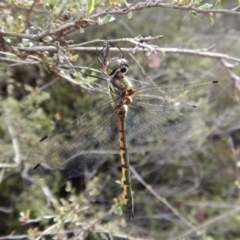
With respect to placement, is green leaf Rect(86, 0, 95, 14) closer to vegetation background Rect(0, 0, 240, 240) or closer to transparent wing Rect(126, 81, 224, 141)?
transparent wing Rect(126, 81, 224, 141)

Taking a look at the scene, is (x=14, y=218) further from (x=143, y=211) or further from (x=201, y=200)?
(x=201, y=200)

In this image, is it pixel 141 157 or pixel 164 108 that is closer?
pixel 164 108

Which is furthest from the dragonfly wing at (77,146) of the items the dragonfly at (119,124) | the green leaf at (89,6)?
the green leaf at (89,6)

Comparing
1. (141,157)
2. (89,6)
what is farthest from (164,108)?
(141,157)

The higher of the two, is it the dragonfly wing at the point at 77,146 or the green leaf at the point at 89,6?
the green leaf at the point at 89,6

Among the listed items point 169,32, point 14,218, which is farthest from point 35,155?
point 169,32

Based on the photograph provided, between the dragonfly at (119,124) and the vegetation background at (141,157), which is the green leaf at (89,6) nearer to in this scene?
the dragonfly at (119,124)

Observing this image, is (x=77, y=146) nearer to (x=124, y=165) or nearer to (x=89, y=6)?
(x=124, y=165)
